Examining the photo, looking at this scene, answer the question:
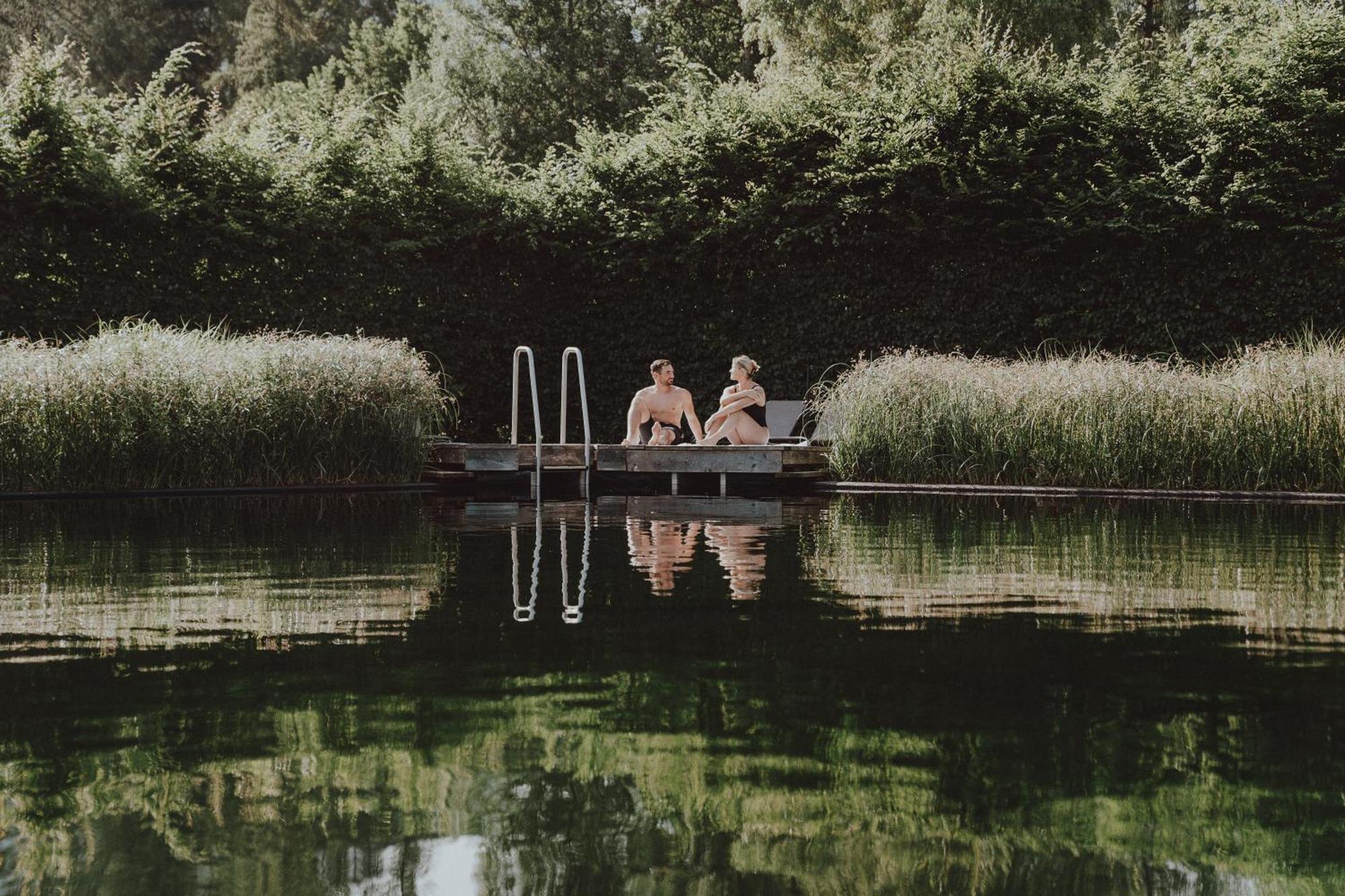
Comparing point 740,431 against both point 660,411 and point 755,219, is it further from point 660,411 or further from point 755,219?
point 755,219

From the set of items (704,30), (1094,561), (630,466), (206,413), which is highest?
(704,30)

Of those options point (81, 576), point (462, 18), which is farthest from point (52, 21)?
point (81, 576)

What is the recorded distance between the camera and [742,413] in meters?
12.3

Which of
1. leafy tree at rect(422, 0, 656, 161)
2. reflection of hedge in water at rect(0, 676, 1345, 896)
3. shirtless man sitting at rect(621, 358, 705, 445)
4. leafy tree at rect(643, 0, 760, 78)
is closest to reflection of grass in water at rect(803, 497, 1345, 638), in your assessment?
reflection of hedge in water at rect(0, 676, 1345, 896)

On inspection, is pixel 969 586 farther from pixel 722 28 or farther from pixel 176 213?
pixel 722 28

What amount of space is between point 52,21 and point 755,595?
31465 millimetres

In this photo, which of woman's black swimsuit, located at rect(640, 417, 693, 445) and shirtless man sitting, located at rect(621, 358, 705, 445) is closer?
shirtless man sitting, located at rect(621, 358, 705, 445)

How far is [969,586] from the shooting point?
571 centimetres

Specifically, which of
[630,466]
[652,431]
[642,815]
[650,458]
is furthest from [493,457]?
[642,815]

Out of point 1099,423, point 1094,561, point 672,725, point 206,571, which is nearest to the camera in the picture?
point 672,725

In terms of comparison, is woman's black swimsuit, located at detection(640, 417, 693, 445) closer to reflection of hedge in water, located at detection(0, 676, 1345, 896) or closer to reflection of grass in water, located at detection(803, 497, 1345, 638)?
reflection of grass in water, located at detection(803, 497, 1345, 638)

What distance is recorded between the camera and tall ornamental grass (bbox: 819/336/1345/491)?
10.5 m

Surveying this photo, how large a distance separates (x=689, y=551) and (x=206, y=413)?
17.2 feet

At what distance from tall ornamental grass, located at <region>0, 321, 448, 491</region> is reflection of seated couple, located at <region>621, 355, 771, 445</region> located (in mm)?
2110
